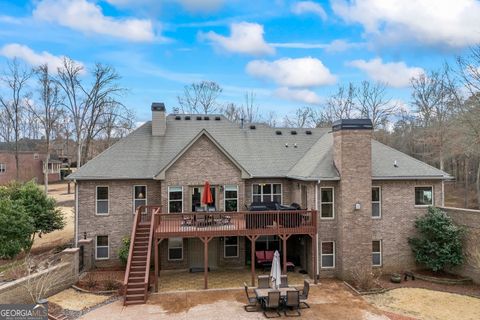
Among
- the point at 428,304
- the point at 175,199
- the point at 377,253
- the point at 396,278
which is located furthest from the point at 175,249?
the point at 428,304

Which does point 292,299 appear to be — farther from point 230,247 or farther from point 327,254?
point 230,247

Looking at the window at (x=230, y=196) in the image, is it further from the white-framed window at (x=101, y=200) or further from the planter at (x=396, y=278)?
the planter at (x=396, y=278)

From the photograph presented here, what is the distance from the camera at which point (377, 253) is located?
63.9 ft

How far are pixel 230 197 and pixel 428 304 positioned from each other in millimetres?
10976

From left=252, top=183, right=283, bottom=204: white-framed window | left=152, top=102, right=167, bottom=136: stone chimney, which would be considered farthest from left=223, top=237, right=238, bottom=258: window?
left=152, top=102, right=167, bottom=136: stone chimney

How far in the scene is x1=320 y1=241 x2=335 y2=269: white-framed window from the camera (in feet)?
62.2

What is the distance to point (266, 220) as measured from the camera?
1788cm

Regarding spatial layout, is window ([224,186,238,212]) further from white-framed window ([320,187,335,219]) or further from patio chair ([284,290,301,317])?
patio chair ([284,290,301,317])

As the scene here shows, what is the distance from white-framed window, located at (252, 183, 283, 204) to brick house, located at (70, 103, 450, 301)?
0.06m

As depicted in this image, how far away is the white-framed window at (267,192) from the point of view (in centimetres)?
2173

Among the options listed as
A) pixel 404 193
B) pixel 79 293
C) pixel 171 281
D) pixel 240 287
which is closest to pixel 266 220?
pixel 240 287

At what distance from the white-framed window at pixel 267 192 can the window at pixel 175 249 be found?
200 inches

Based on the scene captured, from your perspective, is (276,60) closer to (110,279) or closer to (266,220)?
(266,220)

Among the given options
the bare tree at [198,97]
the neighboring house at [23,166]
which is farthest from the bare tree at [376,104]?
the neighboring house at [23,166]
